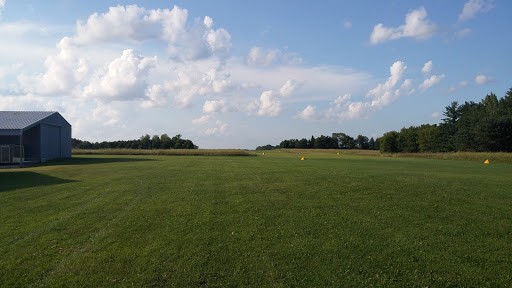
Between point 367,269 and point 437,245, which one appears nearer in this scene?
point 367,269

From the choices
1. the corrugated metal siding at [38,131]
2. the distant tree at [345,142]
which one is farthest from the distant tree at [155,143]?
the corrugated metal siding at [38,131]

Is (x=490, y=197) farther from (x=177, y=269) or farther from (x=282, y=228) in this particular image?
(x=177, y=269)

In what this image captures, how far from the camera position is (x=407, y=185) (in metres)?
20.1

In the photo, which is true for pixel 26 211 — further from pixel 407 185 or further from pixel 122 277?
pixel 407 185

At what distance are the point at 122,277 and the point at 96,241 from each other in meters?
2.81

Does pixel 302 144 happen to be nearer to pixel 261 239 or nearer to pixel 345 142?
pixel 345 142

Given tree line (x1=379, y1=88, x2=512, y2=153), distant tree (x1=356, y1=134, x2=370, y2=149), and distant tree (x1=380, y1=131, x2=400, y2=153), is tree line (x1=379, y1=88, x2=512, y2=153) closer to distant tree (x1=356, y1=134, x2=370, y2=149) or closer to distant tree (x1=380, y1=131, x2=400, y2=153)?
distant tree (x1=380, y1=131, x2=400, y2=153)

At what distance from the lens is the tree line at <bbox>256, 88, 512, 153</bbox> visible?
294 ft

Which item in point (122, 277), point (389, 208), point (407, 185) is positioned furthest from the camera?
point (407, 185)

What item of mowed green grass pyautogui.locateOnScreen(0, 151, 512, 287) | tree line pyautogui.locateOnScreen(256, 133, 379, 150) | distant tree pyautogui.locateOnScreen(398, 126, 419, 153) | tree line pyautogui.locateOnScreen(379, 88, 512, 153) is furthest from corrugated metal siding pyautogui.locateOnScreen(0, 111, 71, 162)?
tree line pyautogui.locateOnScreen(256, 133, 379, 150)

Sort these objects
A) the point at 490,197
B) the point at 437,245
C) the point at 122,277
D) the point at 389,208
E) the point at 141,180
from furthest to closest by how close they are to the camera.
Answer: the point at 141,180 < the point at 490,197 < the point at 389,208 < the point at 437,245 < the point at 122,277

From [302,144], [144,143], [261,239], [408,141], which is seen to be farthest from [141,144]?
[261,239]

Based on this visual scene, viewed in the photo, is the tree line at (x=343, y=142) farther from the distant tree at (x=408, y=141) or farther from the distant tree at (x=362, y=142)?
the distant tree at (x=408, y=141)

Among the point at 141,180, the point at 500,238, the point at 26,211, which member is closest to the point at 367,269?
the point at 500,238
